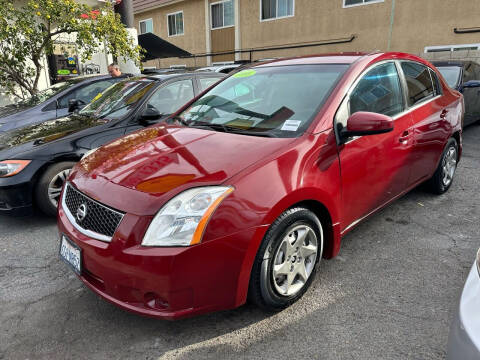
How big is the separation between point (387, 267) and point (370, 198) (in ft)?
1.83

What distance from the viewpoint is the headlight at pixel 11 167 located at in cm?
354

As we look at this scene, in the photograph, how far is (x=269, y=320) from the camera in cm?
230

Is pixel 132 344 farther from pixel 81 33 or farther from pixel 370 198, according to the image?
pixel 81 33

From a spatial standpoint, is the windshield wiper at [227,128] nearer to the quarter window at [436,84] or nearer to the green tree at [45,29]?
the quarter window at [436,84]

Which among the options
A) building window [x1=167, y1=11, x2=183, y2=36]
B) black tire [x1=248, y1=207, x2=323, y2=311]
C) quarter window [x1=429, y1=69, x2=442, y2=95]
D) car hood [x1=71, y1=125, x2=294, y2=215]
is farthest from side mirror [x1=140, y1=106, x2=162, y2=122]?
building window [x1=167, y1=11, x2=183, y2=36]

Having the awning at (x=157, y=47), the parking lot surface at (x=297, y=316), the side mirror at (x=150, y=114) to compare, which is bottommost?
the parking lot surface at (x=297, y=316)

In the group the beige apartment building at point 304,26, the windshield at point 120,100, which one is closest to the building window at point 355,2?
the beige apartment building at point 304,26

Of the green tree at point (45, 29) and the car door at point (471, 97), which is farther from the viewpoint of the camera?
the green tree at point (45, 29)

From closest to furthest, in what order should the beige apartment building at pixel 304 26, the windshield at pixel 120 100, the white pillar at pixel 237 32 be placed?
the windshield at pixel 120 100, the beige apartment building at pixel 304 26, the white pillar at pixel 237 32

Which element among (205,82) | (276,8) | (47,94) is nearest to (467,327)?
(205,82)

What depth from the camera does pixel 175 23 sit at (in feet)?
69.4

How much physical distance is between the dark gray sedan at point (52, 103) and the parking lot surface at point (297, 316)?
3680mm

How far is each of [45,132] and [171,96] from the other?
1566mm

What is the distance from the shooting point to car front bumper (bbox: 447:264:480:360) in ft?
4.00
